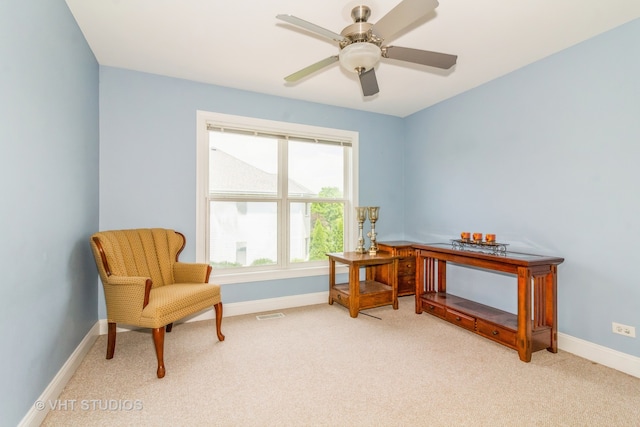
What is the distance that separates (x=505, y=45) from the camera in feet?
8.61

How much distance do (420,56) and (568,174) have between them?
173 cm

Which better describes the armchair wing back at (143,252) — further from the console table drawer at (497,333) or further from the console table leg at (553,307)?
the console table leg at (553,307)

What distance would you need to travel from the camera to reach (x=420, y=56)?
78.3 inches

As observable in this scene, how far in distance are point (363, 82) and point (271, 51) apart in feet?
3.17

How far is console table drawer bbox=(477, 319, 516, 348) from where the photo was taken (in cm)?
256

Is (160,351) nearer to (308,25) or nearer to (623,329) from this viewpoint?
(308,25)

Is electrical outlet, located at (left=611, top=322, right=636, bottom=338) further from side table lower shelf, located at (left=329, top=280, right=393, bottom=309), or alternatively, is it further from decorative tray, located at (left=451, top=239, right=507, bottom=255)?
side table lower shelf, located at (left=329, top=280, right=393, bottom=309)

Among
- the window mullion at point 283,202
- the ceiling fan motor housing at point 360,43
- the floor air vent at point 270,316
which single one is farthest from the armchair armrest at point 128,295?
the ceiling fan motor housing at point 360,43

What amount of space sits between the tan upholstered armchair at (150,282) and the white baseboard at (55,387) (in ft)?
0.68

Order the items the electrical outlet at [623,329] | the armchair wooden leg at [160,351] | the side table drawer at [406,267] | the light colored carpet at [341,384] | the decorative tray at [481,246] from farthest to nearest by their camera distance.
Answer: the side table drawer at [406,267], the decorative tray at [481,246], the electrical outlet at [623,329], the armchair wooden leg at [160,351], the light colored carpet at [341,384]

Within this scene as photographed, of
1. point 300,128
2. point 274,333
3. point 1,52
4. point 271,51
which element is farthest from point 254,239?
point 1,52

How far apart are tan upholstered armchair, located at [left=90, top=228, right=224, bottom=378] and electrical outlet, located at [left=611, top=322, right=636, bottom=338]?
10.2ft

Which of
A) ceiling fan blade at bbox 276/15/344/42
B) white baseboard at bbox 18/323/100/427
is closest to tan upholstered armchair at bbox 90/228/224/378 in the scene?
white baseboard at bbox 18/323/100/427

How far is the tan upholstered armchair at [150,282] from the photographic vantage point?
226cm
